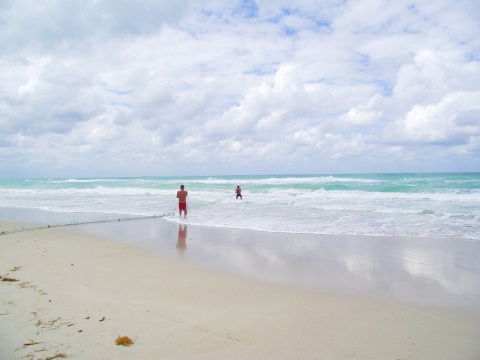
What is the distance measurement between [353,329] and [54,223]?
40.8ft

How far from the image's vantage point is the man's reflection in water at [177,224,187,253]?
8523 millimetres

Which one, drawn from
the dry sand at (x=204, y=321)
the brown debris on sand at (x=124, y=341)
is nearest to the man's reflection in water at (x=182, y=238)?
the dry sand at (x=204, y=321)

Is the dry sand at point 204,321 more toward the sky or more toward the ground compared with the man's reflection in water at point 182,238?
more toward the sky

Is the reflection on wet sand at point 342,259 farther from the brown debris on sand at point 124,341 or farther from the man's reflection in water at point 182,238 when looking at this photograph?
the brown debris on sand at point 124,341

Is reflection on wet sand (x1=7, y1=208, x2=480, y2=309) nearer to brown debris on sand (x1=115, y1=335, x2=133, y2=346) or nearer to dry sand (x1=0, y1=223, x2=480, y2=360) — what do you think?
dry sand (x1=0, y1=223, x2=480, y2=360)

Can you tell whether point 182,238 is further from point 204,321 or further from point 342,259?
point 204,321

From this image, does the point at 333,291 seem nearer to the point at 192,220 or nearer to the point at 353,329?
the point at 353,329

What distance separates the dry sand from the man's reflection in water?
2.34 metres

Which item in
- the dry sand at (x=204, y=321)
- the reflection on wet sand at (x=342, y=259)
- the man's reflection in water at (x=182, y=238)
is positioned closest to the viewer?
the dry sand at (x=204, y=321)

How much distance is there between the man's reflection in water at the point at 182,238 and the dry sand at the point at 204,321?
2344 mm

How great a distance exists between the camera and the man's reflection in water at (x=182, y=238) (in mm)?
8523

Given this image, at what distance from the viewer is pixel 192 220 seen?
13914 millimetres

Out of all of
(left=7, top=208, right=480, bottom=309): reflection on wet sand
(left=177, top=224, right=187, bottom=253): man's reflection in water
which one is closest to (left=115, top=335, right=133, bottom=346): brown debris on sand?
(left=7, top=208, right=480, bottom=309): reflection on wet sand

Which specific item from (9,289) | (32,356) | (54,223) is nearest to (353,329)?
(32,356)
